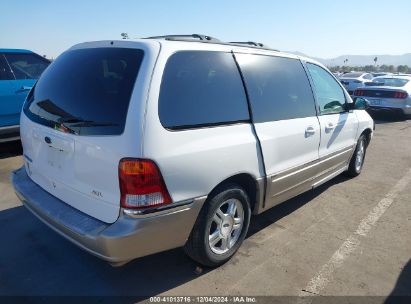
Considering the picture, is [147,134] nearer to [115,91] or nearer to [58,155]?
[115,91]

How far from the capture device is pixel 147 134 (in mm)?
2377

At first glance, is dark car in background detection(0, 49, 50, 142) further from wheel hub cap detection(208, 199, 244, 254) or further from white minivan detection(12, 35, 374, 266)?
wheel hub cap detection(208, 199, 244, 254)

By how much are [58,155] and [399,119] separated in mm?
12607

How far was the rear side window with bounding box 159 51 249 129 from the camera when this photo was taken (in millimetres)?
2576

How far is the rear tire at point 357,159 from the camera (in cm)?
561

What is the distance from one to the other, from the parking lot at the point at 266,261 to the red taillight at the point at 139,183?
85 centimetres

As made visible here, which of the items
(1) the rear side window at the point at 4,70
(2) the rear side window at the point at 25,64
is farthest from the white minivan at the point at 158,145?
(2) the rear side window at the point at 25,64

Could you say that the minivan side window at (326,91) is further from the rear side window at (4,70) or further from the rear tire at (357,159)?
the rear side window at (4,70)

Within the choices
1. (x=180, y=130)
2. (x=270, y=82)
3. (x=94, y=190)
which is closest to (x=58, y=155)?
(x=94, y=190)

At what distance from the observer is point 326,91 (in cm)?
453

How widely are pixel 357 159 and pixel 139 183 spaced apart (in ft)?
14.3

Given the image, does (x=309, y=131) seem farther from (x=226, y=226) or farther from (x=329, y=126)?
(x=226, y=226)

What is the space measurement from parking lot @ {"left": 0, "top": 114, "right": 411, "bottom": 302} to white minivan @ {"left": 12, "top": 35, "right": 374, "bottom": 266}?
0.31m

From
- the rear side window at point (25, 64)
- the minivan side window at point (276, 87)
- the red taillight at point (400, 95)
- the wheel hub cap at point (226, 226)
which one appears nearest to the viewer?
the wheel hub cap at point (226, 226)
